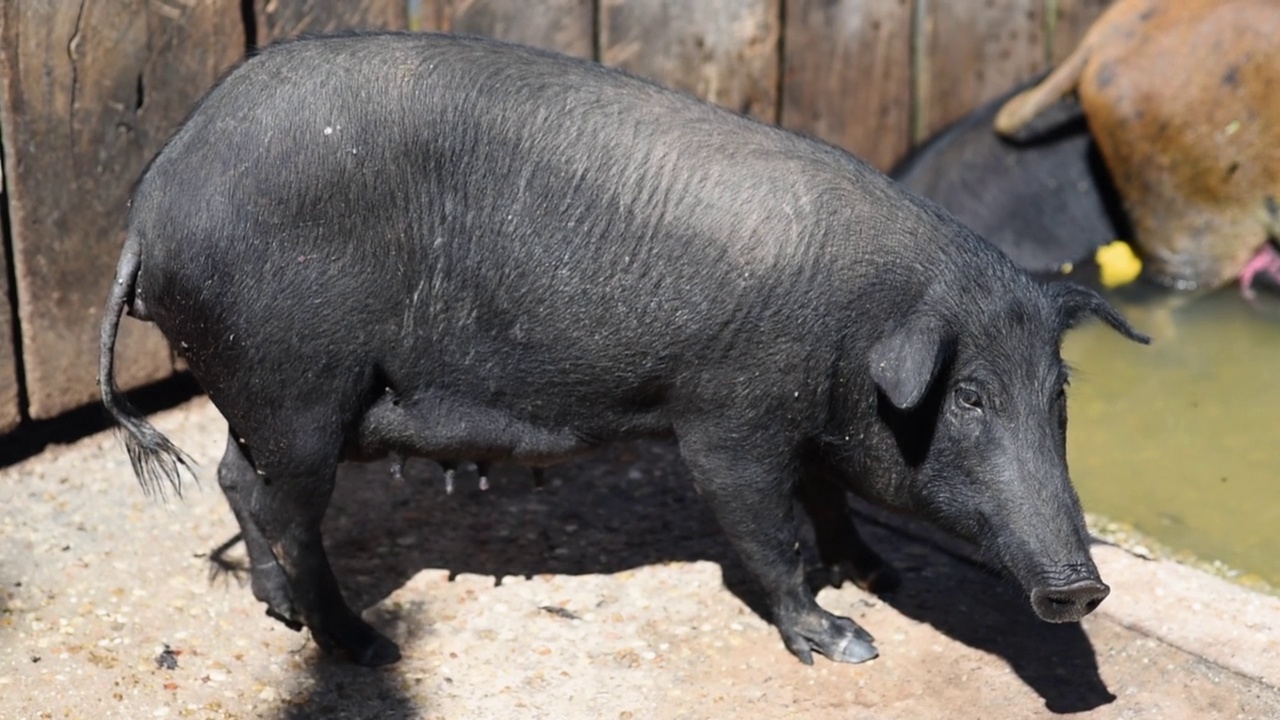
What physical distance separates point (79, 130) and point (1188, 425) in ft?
10.6

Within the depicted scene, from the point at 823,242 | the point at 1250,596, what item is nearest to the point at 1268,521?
the point at 1250,596

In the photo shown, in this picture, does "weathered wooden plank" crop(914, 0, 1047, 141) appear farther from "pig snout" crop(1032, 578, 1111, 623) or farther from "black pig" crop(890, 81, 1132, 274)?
"pig snout" crop(1032, 578, 1111, 623)

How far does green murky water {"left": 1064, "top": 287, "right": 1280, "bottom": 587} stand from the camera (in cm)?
431

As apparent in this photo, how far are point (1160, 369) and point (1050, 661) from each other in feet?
6.38

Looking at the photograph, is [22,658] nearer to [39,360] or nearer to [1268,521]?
[39,360]

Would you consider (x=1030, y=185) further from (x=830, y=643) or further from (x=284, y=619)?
(x=284, y=619)

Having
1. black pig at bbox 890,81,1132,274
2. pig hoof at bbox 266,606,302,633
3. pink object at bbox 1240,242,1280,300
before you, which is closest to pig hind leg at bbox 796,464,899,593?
pig hoof at bbox 266,606,302,633

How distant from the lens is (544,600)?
3855mm

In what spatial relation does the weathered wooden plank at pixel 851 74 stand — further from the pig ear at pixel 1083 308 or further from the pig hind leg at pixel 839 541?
the pig ear at pixel 1083 308

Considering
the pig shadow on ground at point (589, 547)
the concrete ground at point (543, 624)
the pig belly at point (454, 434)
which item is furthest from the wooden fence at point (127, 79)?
the pig belly at point (454, 434)

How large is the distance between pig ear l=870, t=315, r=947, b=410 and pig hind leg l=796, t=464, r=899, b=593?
62 centimetres

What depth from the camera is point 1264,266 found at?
19.4 ft

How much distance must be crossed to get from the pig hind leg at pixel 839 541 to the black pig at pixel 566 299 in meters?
0.37

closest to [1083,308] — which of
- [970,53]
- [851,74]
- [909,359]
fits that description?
[909,359]
